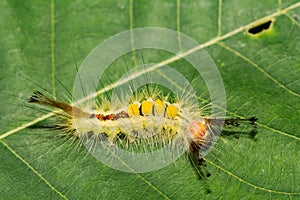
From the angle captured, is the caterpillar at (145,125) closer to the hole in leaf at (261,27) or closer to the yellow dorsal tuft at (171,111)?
the yellow dorsal tuft at (171,111)

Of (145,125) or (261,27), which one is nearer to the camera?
(261,27)

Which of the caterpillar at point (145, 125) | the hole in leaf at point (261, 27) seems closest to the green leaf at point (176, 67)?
the hole in leaf at point (261, 27)

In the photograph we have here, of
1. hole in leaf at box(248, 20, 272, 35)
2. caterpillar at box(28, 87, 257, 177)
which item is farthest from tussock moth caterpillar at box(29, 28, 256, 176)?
hole in leaf at box(248, 20, 272, 35)

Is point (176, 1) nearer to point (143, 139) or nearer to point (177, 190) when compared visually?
point (143, 139)

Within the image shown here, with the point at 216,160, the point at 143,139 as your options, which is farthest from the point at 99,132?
the point at 216,160

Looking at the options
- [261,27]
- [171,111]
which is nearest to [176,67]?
[171,111]

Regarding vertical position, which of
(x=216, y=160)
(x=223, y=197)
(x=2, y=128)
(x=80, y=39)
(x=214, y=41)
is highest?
(x=214, y=41)

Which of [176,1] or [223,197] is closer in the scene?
[223,197]

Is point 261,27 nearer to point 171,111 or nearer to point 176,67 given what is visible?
point 176,67
